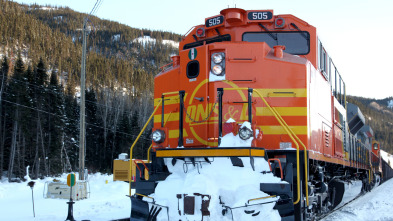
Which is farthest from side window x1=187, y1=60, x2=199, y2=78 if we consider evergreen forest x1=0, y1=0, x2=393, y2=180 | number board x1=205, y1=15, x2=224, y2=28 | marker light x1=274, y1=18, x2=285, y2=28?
evergreen forest x1=0, y1=0, x2=393, y2=180

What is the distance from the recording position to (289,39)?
7.40 metres

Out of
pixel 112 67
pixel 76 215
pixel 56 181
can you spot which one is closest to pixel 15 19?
pixel 112 67

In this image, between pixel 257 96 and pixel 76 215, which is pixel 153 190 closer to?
pixel 257 96

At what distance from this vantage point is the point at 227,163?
5742mm

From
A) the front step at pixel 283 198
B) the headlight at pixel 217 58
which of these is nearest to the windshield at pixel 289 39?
the headlight at pixel 217 58

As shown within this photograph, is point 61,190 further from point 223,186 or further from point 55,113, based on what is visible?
point 55,113

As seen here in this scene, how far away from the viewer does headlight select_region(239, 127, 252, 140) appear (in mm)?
5719

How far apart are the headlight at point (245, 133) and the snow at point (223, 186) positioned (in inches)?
2.2

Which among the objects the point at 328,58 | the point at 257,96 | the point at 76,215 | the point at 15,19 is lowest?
the point at 76,215

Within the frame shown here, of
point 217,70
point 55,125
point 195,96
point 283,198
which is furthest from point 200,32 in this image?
point 55,125

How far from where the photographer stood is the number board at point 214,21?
24.7ft

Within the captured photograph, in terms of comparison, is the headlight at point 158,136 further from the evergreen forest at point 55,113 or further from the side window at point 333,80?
the evergreen forest at point 55,113

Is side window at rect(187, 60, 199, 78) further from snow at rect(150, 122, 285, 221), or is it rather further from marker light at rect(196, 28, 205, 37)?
snow at rect(150, 122, 285, 221)

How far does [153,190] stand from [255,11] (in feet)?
12.8
